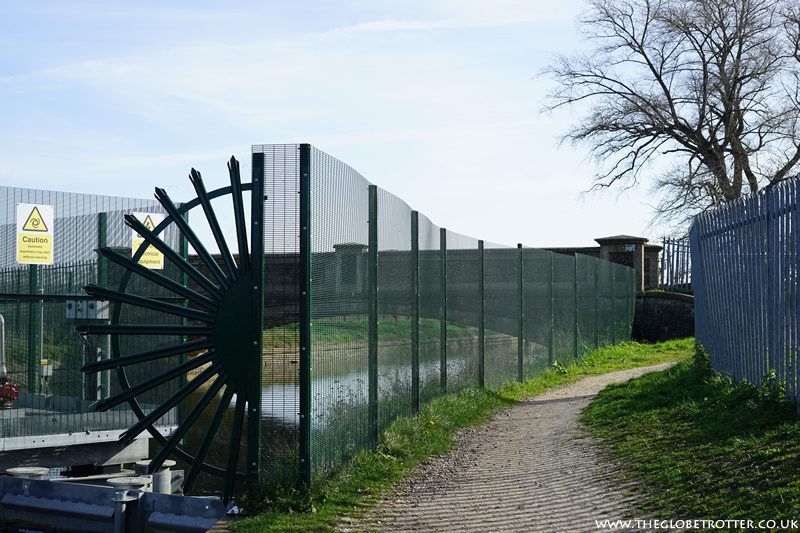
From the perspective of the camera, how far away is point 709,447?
7508 millimetres

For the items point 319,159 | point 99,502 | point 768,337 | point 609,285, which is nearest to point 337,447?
point 99,502

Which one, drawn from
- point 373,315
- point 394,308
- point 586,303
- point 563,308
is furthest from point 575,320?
point 373,315

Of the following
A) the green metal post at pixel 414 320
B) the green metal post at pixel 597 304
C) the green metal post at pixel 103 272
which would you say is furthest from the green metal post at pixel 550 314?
the green metal post at pixel 103 272

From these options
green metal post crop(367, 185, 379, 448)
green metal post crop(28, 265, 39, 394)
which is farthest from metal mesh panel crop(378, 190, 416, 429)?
green metal post crop(28, 265, 39, 394)

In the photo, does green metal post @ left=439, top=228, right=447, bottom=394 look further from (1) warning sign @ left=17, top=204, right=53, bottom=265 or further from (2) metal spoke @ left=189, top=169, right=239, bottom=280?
(2) metal spoke @ left=189, top=169, right=239, bottom=280

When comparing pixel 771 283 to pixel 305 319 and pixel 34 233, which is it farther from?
pixel 34 233

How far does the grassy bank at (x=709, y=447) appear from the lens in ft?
19.6

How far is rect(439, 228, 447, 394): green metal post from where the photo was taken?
12.3 m

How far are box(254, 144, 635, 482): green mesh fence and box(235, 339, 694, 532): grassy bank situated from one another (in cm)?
16

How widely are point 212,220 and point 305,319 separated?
126cm

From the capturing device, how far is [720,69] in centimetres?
3153

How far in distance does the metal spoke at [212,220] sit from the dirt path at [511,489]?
2159 millimetres

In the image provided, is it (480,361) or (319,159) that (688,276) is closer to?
(480,361)

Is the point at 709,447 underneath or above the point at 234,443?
underneath
